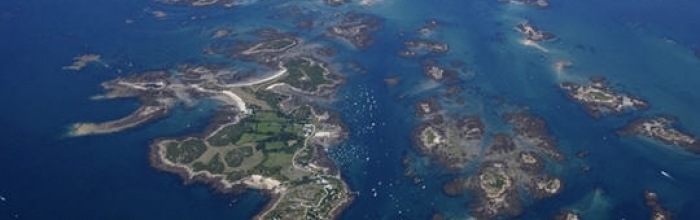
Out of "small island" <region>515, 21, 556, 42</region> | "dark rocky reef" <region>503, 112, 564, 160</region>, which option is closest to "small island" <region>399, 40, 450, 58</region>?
"small island" <region>515, 21, 556, 42</region>

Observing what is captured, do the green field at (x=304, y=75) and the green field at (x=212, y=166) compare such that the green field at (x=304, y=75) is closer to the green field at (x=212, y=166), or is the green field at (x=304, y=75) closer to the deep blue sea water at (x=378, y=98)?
the deep blue sea water at (x=378, y=98)

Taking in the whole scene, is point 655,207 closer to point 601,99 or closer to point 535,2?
point 601,99

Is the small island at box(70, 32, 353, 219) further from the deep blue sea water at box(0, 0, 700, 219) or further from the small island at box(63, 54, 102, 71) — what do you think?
the small island at box(63, 54, 102, 71)

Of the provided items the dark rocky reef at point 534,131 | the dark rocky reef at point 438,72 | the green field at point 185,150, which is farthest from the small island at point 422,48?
the green field at point 185,150

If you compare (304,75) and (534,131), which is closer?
(534,131)

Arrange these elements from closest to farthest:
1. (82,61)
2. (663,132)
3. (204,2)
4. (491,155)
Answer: (491,155) → (663,132) → (82,61) → (204,2)

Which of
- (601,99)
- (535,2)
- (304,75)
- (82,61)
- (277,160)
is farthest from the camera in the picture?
(535,2)

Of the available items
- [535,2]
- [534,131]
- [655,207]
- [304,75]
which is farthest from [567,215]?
[535,2]
